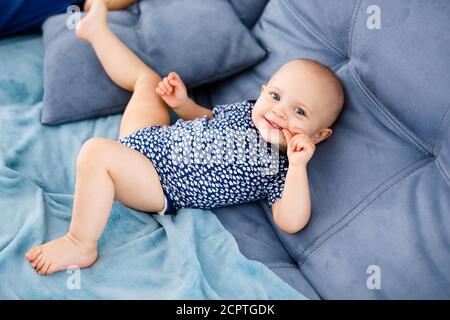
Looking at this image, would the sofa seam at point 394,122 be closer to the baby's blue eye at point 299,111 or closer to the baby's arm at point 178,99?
the baby's blue eye at point 299,111

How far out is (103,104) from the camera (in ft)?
4.45

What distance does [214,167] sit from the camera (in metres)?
1.13

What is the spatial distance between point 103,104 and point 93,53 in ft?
0.48

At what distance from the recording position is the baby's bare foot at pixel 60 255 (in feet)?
3.19

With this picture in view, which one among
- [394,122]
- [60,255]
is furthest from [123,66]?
[394,122]

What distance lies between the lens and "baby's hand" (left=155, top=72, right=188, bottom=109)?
51.0 inches

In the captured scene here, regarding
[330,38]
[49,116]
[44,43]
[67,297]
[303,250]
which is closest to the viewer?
[67,297]

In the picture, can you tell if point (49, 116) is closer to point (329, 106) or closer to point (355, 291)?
point (329, 106)

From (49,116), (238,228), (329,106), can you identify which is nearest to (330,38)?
(329,106)

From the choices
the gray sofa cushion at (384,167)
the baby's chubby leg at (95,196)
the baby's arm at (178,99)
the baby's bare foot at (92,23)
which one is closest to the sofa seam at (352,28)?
the gray sofa cushion at (384,167)

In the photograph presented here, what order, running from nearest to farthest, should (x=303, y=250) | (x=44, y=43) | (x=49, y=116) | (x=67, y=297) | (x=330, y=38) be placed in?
(x=67, y=297) < (x=303, y=250) < (x=330, y=38) < (x=49, y=116) < (x=44, y=43)

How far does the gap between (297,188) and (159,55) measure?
1.92 ft

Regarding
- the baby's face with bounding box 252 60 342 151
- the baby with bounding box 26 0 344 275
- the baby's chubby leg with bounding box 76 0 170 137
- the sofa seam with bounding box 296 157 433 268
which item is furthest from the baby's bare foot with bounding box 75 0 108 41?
the sofa seam with bounding box 296 157 433 268

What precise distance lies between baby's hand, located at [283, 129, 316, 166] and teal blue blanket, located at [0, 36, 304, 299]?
215mm
